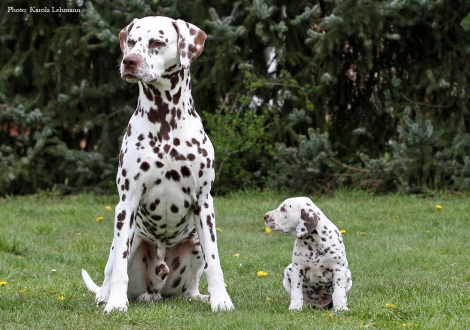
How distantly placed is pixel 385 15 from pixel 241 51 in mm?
2416

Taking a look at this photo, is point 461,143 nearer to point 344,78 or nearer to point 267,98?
point 344,78

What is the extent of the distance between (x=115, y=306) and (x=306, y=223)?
145 centimetres

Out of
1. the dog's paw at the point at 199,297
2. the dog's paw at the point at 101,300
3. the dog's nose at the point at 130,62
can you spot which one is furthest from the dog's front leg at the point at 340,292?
the dog's nose at the point at 130,62

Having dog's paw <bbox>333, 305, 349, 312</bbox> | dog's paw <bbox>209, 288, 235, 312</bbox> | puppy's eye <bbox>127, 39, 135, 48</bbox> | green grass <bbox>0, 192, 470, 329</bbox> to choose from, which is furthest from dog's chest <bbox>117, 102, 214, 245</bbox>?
dog's paw <bbox>333, 305, 349, 312</bbox>

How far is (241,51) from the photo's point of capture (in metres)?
12.1

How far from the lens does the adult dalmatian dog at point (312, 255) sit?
534cm

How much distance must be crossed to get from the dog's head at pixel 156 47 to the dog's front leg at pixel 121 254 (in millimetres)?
962

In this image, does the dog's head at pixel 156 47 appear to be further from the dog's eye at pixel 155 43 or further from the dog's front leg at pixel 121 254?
the dog's front leg at pixel 121 254

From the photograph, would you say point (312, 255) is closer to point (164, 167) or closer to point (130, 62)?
point (164, 167)

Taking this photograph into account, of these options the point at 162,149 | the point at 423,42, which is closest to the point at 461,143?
the point at 423,42

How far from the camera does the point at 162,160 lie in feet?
17.3

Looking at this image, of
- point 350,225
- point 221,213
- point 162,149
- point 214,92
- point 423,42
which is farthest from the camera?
point 214,92

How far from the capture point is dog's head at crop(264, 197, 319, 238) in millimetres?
5344

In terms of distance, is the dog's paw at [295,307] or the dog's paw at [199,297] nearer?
the dog's paw at [295,307]
